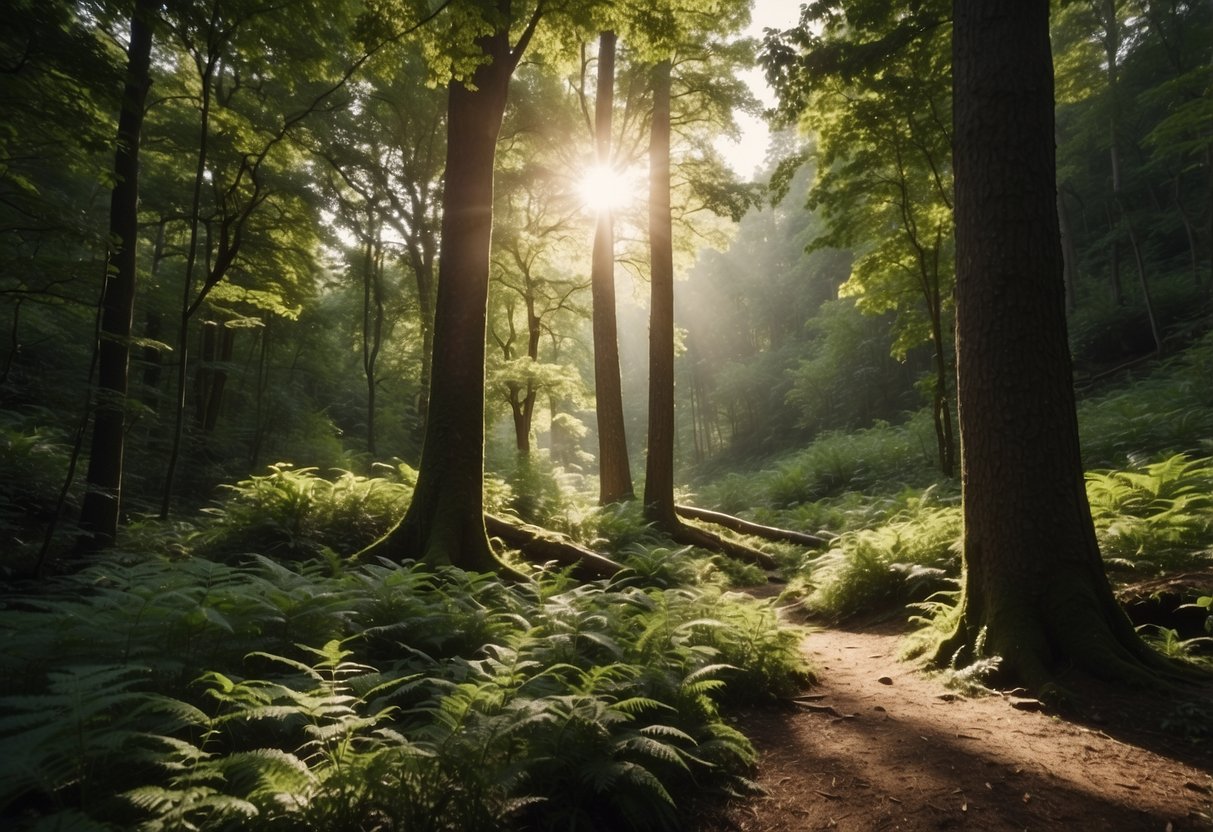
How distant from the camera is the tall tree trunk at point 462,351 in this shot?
6520mm

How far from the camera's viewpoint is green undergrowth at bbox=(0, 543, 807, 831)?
201cm

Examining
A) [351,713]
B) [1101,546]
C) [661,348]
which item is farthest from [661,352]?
[351,713]

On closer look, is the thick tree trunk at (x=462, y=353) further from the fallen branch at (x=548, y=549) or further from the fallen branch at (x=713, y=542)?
the fallen branch at (x=713, y=542)

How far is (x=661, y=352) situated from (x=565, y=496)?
3.43 m

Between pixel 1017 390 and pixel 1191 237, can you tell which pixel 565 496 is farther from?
pixel 1191 237

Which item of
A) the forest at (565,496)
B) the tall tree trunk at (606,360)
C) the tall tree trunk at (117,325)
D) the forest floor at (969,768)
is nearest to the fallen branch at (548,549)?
the forest at (565,496)

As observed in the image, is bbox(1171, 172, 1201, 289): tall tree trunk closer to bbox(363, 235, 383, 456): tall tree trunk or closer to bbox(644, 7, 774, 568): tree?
bbox(644, 7, 774, 568): tree

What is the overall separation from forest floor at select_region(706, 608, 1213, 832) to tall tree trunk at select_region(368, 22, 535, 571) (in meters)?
3.83

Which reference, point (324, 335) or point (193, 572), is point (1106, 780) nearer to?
point (193, 572)

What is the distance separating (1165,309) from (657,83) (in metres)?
20.6

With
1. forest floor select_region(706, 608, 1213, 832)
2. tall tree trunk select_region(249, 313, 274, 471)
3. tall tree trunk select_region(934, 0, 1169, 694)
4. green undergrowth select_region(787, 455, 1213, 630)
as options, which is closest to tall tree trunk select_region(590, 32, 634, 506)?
green undergrowth select_region(787, 455, 1213, 630)

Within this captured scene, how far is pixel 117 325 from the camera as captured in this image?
8.00 metres

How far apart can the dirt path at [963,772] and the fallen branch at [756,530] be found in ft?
24.0

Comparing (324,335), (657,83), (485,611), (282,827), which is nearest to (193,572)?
(485,611)
